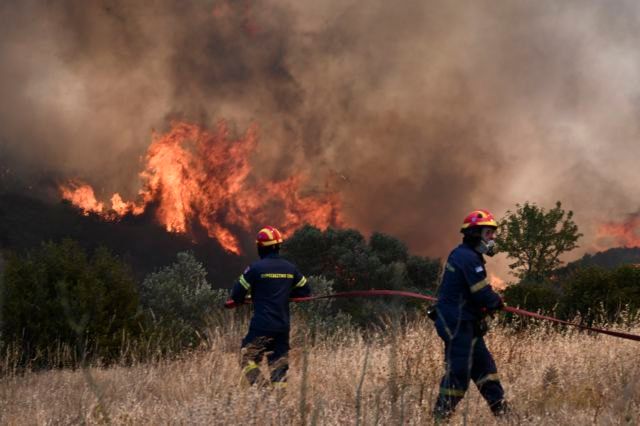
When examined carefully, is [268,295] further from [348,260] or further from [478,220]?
[348,260]

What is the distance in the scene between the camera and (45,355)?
15.7 metres

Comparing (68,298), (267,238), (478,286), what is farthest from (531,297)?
(478,286)

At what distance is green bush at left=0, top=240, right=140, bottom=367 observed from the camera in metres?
15.5

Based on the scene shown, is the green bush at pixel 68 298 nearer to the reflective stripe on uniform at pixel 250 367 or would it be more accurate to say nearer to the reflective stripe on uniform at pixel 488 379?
the reflective stripe on uniform at pixel 250 367

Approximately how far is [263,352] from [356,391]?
2685 mm

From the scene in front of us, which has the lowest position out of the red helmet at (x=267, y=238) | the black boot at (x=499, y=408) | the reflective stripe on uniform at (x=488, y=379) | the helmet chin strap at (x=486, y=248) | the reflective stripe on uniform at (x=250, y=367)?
the black boot at (x=499, y=408)

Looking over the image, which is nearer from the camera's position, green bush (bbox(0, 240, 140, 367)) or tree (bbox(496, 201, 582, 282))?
green bush (bbox(0, 240, 140, 367))

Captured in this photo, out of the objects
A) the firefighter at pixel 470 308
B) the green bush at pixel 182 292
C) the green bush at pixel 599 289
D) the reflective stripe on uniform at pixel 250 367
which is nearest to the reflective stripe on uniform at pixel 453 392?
the firefighter at pixel 470 308

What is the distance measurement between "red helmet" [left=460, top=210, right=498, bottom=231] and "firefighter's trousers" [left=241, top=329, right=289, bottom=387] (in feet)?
7.41

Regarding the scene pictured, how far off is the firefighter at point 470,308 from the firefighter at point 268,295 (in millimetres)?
2026

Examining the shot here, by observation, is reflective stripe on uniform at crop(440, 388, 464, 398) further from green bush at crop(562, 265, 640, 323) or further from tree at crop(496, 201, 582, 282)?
tree at crop(496, 201, 582, 282)

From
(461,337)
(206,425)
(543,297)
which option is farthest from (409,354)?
(543,297)

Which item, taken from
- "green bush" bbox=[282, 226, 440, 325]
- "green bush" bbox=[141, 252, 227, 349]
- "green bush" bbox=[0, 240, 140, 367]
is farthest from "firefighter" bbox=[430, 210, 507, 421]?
"green bush" bbox=[282, 226, 440, 325]

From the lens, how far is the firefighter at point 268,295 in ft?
24.0
